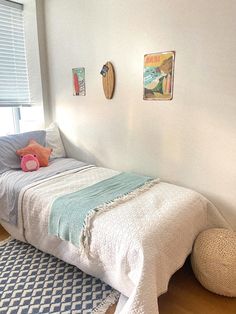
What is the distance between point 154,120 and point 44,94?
1.49 meters

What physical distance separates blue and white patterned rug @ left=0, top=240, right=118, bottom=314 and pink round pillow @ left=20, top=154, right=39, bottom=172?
0.80 m

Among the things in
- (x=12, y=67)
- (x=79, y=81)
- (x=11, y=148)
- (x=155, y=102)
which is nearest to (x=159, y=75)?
(x=155, y=102)

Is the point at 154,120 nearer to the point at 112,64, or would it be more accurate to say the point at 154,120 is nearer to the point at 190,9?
the point at 112,64

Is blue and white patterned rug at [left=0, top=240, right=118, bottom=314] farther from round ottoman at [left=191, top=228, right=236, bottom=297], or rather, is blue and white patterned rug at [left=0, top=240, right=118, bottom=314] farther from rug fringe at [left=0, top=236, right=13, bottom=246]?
round ottoman at [left=191, top=228, right=236, bottom=297]

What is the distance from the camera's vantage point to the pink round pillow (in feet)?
7.86

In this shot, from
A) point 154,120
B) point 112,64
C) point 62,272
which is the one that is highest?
point 112,64

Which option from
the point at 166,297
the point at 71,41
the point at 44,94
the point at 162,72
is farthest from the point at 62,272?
the point at 71,41

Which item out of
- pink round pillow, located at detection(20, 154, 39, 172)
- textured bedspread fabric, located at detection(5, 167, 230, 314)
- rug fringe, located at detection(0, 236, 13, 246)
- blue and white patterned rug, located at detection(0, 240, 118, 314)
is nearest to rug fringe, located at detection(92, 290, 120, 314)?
blue and white patterned rug, located at detection(0, 240, 118, 314)

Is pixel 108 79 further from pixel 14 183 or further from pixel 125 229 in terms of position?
pixel 125 229

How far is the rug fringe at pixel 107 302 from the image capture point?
58.2 inches

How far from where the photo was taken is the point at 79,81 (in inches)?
102

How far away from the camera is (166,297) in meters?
1.59

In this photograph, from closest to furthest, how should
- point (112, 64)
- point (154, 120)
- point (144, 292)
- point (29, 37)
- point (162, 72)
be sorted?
1. point (144, 292)
2. point (162, 72)
3. point (154, 120)
4. point (112, 64)
5. point (29, 37)

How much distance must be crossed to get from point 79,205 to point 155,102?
1090 mm
